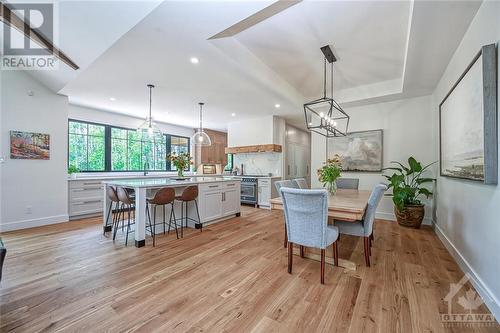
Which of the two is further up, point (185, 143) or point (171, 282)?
point (185, 143)

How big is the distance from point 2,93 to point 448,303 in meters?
6.46

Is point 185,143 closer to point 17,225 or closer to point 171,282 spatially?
point 17,225

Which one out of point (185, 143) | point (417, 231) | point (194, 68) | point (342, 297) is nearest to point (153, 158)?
point (185, 143)

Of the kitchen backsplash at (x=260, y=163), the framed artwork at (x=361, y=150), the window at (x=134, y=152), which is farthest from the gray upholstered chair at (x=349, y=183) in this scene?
the window at (x=134, y=152)

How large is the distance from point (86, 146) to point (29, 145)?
4.71ft

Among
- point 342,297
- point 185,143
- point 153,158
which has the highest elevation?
point 185,143

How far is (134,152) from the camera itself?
244 inches

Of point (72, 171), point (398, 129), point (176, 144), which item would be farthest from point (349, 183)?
point (72, 171)

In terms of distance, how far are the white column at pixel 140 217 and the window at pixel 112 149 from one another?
6.00ft

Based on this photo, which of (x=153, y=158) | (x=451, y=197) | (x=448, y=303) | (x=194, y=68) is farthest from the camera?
(x=153, y=158)

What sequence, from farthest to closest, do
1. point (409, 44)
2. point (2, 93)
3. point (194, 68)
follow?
point (2, 93) < point (194, 68) < point (409, 44)

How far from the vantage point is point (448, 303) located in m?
1.76

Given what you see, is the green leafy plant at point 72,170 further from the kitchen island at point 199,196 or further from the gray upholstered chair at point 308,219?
the gray upholstered chair at point 308,219

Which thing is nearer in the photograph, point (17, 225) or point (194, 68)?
point (194, 68)
